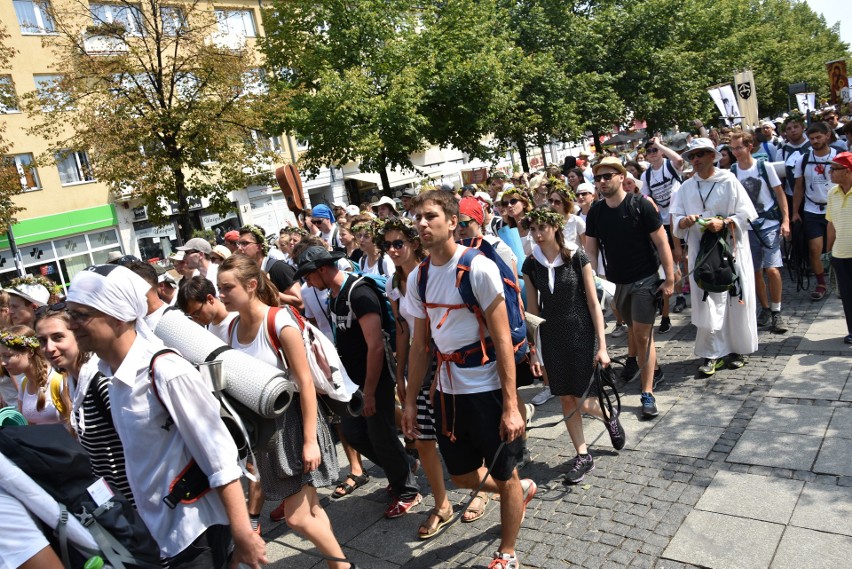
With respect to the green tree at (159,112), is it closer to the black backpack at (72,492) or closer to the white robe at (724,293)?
the white robe at (724,293)

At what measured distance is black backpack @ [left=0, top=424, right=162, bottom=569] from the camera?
2010 mm

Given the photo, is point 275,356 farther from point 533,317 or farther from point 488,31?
point 488,31

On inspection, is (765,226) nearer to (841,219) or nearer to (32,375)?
(841,219)

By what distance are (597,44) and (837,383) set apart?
2595 centimetres

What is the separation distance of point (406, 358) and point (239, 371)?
173 cm

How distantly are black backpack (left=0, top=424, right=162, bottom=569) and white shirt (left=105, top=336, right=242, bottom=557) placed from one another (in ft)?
0.86

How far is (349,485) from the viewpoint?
16.3 feet

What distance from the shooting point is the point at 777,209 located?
7.18 metres

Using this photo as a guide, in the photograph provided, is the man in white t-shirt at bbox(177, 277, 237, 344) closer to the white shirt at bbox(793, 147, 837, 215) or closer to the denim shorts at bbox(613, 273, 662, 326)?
the denim shorts at bbox(613, 273, 662, 326)

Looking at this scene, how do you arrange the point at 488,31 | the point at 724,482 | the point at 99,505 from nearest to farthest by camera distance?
1. the point at 99,505
2. the point at 724,482
3. the point at 488,31

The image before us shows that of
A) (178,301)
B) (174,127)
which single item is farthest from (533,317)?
(174,127)

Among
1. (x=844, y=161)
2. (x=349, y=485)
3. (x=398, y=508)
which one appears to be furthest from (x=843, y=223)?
(x=349, y=485)

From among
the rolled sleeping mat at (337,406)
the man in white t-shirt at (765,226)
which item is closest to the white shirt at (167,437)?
the rolled sleeping mat at (337,406)

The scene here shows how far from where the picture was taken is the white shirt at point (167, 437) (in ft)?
7.82
